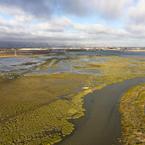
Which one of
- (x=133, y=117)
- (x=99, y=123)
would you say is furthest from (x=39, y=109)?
(x=133, y=117)

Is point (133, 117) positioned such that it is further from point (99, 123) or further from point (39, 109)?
point (39, 109)

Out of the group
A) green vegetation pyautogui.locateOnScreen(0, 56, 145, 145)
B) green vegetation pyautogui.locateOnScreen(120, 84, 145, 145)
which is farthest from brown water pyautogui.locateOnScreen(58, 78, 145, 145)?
green vegetation pyautogui.locateOnScreen(0, 56, 145, 145)

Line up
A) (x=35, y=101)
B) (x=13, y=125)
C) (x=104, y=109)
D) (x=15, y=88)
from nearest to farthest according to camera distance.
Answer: (x=13, y=125) < (x=104, y=109) < (x=35, y=101) < (x=15, y=88)

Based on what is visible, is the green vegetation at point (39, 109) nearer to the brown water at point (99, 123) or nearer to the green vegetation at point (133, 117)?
the brown water at point (99, 123)

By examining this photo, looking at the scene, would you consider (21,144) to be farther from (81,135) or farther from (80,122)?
(80,122)

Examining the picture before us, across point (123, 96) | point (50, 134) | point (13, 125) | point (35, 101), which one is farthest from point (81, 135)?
point (123, 96)

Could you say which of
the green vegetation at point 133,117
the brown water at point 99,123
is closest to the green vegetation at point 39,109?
the brown water at point 99,123
